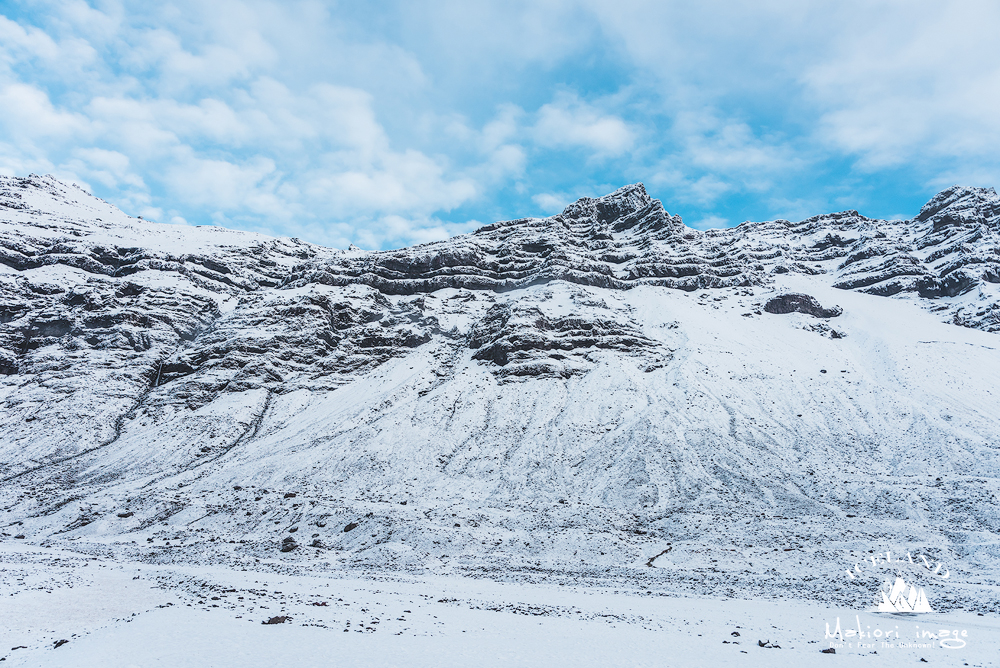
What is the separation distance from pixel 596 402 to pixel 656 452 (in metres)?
12.4

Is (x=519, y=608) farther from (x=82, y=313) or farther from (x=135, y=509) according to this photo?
(x=82, y=313)

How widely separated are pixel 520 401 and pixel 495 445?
9.46 metres

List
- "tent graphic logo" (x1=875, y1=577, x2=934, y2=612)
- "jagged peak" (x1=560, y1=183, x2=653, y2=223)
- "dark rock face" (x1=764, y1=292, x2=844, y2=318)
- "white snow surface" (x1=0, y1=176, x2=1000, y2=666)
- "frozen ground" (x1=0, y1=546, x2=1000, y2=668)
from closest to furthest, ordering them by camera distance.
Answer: "frozen ground" (x1=0, y1=546, x2=1000, y2=668)
"white snow surface" (x1=0, y1=176, x2=1000, y2=666)
"tent graphic logo" (x1=875, y1=577, x2=934, y2=612)
"dark rock face" (x1=764, y1=292, x2=844, y2=318)
"jagged peak" (x1=560, y1=183, x2=653, y2=223)

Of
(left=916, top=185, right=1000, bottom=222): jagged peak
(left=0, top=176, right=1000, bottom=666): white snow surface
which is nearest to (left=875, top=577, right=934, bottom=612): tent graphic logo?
(left=0, top=176, right=1000, bottom=666): white snow surface

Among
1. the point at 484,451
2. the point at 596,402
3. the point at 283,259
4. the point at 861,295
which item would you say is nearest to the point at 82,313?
the point at 283,259

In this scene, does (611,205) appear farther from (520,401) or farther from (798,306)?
(520,401)

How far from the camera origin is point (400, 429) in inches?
2140

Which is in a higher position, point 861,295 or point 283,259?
point 283,259

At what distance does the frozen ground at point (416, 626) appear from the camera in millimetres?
12969

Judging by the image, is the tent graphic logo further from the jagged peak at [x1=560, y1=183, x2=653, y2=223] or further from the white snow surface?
the jagged peak at [x1=560, y1=183, x2=653, y2=223]

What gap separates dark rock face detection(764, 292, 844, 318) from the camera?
80812 millimetres

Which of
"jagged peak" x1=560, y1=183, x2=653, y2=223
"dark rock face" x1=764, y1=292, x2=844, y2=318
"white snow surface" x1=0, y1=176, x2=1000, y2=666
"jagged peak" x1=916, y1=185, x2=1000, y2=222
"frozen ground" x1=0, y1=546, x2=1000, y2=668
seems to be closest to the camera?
"frozen ground" x1=0, y1=546, x2=1000, y2=668

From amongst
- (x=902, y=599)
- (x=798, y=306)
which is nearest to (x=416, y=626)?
(x=902, y=599)

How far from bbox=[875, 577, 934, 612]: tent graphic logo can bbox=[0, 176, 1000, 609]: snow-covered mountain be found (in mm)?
864
